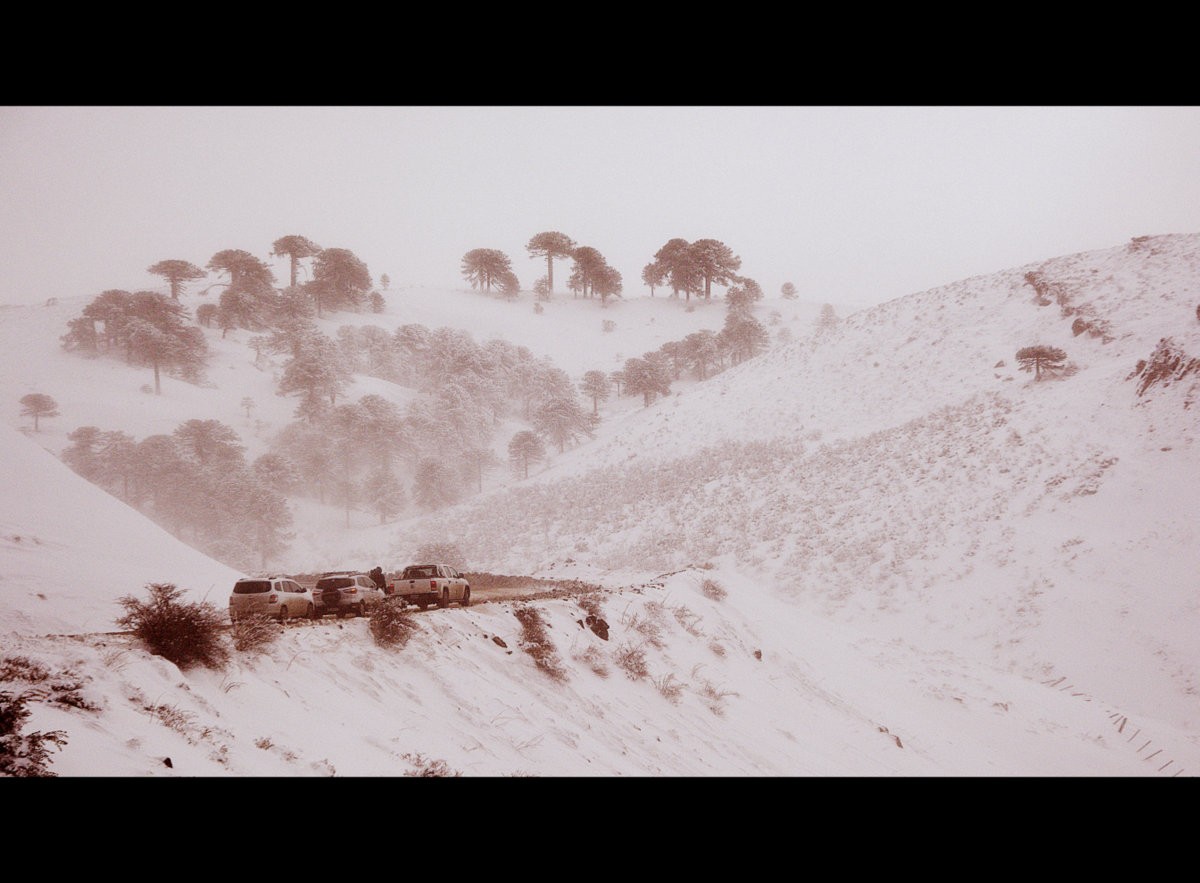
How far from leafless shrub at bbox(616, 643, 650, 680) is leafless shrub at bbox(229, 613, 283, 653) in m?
7.89

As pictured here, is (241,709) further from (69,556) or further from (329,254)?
(329,254)

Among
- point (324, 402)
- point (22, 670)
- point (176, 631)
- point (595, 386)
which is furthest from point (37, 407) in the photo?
point (22, 670)

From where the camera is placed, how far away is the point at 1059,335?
44031mm

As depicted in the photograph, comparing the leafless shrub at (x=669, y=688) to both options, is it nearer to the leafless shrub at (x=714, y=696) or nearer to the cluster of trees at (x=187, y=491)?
the leafless shrub at (x=714, y=696)

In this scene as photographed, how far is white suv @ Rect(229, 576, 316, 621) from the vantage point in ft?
45.0

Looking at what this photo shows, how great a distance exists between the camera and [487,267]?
118438mm

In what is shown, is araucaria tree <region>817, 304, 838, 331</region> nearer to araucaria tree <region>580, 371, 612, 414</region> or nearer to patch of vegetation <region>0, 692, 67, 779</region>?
araucaria tree <region>580, 371, 612, 414</region>

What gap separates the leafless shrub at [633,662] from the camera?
14.7 metres

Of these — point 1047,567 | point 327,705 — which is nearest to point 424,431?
point 1047,567

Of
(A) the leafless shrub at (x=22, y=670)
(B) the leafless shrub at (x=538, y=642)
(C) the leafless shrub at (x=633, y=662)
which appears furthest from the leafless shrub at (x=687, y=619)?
(A) the leafless shrub at (x=22, y=670)

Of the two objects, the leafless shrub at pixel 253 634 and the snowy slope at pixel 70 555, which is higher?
the leafless shrub at pixel 253 634

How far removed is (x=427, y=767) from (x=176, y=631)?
3.81 m

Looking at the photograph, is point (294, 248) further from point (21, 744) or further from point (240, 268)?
point (21, 744)

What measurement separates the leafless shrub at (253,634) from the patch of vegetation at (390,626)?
5.73ft
